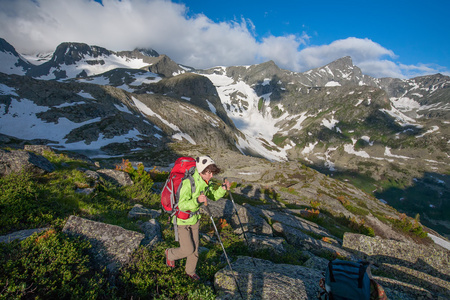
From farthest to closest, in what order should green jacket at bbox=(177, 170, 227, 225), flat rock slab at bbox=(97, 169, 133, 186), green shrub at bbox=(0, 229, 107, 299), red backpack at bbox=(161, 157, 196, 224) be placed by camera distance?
flat rock slab at bbox=(97, 169, 133, 186)
red backpack at bbox=(161, 157, 196, 224)
green jacket at bbox=(177, 170, 227, 225)
green shrub at bbox=(0, 229, 107, 299)

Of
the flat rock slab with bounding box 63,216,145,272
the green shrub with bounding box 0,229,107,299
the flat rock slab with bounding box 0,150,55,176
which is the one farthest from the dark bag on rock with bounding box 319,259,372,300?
the flat rock slab with bounding box 0,150,55,176

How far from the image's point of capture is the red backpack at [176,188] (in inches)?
223

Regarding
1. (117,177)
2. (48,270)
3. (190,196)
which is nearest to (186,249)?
(190,196)

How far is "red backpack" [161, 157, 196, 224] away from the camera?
223 inches

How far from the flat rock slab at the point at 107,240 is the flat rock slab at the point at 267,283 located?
2848mm

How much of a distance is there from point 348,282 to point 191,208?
13.5 ft

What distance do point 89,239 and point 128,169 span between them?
9.55m

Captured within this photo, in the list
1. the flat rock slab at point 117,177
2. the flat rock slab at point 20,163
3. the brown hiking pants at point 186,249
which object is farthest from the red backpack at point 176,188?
the flat rock slab at point 117,177

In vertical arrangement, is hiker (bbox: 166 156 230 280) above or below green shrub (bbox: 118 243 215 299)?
above

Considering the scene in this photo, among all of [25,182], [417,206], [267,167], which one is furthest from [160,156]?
[417,206]

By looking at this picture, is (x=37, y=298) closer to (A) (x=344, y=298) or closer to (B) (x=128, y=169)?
(A) (x=344, y=298)

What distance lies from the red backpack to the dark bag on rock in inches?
155

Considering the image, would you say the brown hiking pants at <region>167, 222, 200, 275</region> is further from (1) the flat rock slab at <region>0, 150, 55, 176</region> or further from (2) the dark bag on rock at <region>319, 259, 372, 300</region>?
(1) the flat rock slab at <region>0, 150, 55, 176</region>

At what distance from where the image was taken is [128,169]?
14.7 metres
